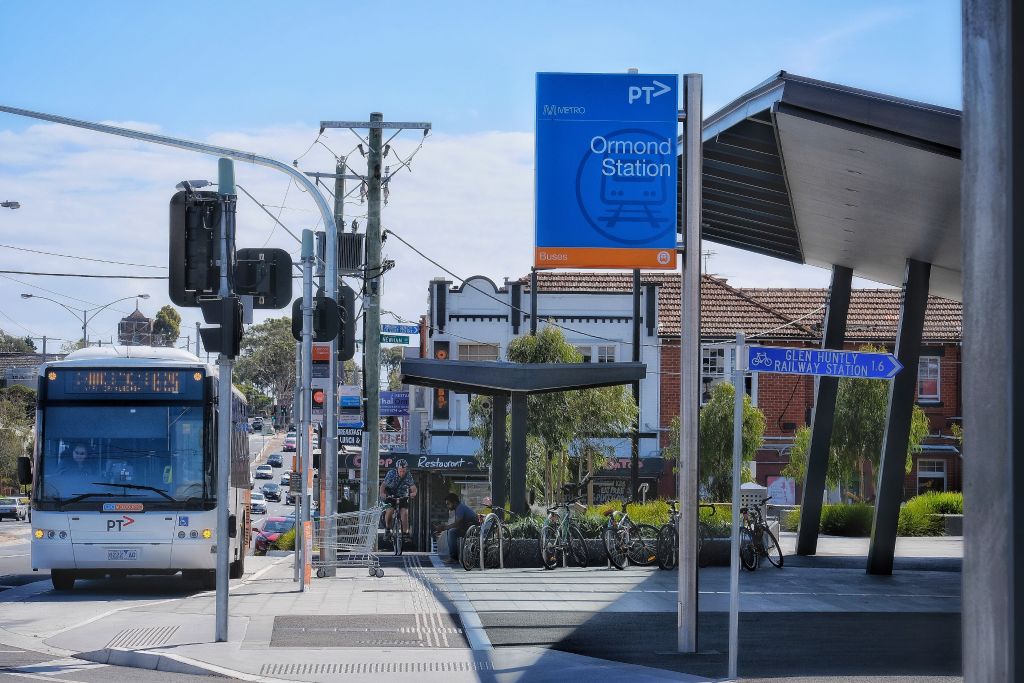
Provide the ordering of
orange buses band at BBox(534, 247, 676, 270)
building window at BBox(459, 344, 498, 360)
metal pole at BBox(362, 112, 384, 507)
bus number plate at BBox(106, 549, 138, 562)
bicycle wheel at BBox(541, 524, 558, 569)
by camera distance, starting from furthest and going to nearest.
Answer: building window at BBox(459, 344, 498, 360) < metal pole at BBox(362, 112, 384, 507) < bicycle wheel at BBox(541, 524, 558, 569) < bus number plate at BBox(106, 549, 138, 562) < orange buses band at BBox(534, 247, 676, 270)

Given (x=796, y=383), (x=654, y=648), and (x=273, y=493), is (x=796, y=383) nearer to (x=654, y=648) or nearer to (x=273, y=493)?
(x=654, y=648)

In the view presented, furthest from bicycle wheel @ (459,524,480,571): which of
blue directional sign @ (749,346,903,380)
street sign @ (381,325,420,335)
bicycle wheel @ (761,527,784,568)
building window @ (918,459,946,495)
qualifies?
building window @ (918,459,946,495)

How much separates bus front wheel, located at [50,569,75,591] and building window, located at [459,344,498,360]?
28.7 m

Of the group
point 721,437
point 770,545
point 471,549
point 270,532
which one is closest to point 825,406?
point 770,545

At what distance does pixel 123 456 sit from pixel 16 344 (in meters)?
113

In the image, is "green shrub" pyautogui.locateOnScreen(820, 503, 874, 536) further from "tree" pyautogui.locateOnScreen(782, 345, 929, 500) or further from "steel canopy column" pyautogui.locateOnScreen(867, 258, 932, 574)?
"steel canopy column" pyautogui.locateOnScreen(867, 258, 932, 574)

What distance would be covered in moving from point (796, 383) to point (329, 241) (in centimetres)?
2744

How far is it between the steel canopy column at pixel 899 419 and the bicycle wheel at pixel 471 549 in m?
6.16

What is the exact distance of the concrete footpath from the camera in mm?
11281

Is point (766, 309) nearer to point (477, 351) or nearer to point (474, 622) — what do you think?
point (477, 351)

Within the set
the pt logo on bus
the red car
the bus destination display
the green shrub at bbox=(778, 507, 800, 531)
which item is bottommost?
the red car

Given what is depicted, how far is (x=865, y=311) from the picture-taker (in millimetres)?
47625

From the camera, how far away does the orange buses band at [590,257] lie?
41.6 feet

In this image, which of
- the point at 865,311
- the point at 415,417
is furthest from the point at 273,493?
the point at 865,311
